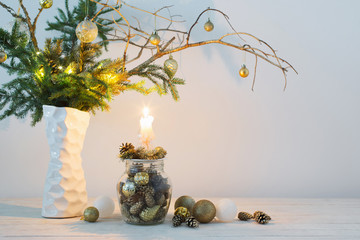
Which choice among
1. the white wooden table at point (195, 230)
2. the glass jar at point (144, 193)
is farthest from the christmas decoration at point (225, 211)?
the glass jar at point (144, 193)

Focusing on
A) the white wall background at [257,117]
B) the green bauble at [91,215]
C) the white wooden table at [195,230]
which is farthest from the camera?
the white wall background at [257,117]

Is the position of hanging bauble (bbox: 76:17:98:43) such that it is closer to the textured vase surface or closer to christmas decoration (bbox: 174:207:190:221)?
the textured vase surface

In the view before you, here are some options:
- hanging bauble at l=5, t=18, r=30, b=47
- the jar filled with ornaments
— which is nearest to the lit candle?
the jar filled with ornaments

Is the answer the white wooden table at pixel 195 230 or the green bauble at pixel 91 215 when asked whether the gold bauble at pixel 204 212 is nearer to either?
the white wooden table at pixel 195 230

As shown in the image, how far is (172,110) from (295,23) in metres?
0.56

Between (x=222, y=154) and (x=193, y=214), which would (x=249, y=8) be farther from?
(x=193, y=214)

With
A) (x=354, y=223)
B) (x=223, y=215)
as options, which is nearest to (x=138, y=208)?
(x=223, y=215)

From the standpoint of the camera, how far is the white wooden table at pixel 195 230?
77 centimetres

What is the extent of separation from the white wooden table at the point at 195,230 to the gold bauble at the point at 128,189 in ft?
0.24

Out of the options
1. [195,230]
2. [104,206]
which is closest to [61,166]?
[104,206]

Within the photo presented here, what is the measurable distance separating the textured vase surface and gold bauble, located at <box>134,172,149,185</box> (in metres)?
0.19

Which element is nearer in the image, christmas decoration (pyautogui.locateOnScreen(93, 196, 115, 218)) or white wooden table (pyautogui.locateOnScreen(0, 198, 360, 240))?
white wooden table (pyautogui.locateOnScreen(0, 198, 360, 240))

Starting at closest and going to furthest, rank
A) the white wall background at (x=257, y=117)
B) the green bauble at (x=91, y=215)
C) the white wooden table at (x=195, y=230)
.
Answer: the white wooden table at (x=195, y=230) → the green bauble at (x=91, y=215) → the white wall background at (x=257, y=117)

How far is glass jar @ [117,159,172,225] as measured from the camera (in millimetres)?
850
